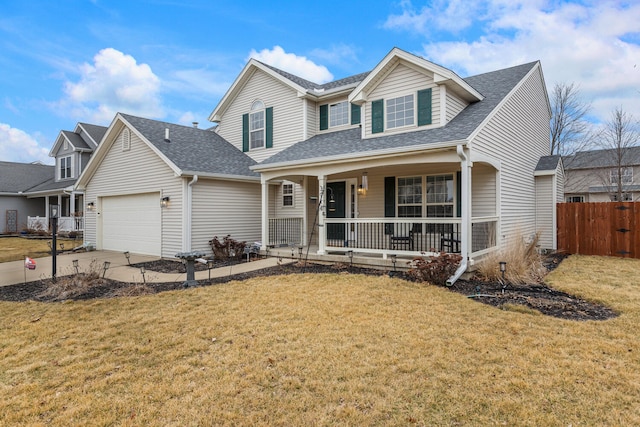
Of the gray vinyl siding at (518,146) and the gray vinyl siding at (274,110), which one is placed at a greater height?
the gray vinyl siding at (274,110)

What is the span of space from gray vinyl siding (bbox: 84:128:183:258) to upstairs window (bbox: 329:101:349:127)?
6.18 meters

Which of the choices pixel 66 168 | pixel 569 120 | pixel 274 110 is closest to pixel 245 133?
pixel 274 110

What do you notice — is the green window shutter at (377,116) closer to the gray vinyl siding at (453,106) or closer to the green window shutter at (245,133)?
the gray vinyl siding at (453,106)

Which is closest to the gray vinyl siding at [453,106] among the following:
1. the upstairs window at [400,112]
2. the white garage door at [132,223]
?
the upstairs window at [400,112]

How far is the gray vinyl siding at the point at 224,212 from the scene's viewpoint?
11.7m

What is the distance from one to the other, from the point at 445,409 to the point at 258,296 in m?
4.23

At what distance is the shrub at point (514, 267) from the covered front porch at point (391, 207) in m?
0.36

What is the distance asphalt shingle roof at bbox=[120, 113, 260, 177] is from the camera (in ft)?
39.0

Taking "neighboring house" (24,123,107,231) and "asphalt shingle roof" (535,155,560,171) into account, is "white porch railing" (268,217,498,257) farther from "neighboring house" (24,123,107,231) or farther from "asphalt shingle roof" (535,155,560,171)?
"neighboring house" (24,123,107,231)

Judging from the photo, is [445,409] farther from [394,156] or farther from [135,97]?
[135,97]

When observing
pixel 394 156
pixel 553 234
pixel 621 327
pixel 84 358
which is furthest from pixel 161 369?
pixel 553 234

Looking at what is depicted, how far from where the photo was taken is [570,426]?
2.69 metres

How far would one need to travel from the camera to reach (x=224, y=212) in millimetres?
12484

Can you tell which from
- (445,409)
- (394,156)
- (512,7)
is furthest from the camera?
(512,7)
